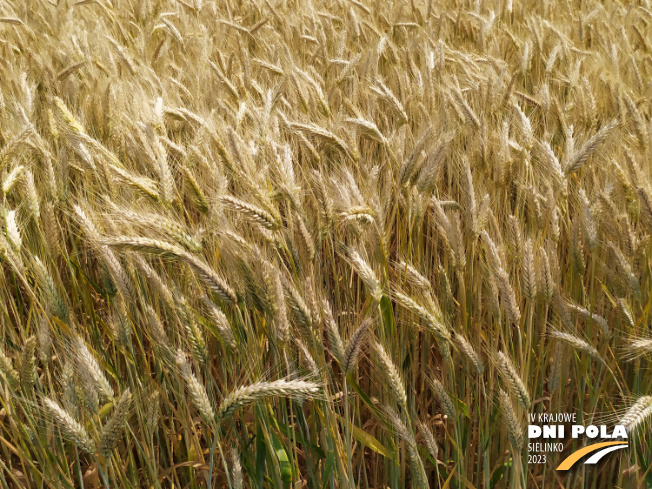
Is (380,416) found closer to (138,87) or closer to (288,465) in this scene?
(288,465)

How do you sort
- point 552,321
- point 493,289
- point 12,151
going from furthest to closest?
point 12,151 < point 552,321 < point 493,289

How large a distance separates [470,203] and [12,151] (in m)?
1.34

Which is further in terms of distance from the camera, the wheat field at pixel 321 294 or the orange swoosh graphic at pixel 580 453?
the orange swoosh graphic at pixel 580 453

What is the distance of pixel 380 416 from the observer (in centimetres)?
141

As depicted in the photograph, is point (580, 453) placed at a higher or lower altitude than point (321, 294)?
lower

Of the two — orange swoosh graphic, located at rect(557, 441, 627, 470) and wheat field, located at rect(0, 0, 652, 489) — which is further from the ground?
wheat field, located at rect(0, 0, 652, 489)

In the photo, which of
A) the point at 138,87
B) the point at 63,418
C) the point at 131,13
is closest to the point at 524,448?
the point at 63,418

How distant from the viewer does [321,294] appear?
1335mm

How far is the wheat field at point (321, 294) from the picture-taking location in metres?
1.21

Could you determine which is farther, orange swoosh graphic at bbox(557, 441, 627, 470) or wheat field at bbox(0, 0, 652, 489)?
orange swoosh graphic at bbox(557, 441, 627, 470)

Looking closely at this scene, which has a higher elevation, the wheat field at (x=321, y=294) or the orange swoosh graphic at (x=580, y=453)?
the wheat field at (x=321, y=294)

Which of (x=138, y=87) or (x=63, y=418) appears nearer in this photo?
(x=63, y=418)

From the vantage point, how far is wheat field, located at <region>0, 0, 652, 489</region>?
1.21 m

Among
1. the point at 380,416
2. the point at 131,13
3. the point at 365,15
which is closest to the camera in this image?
the point at 380,416
